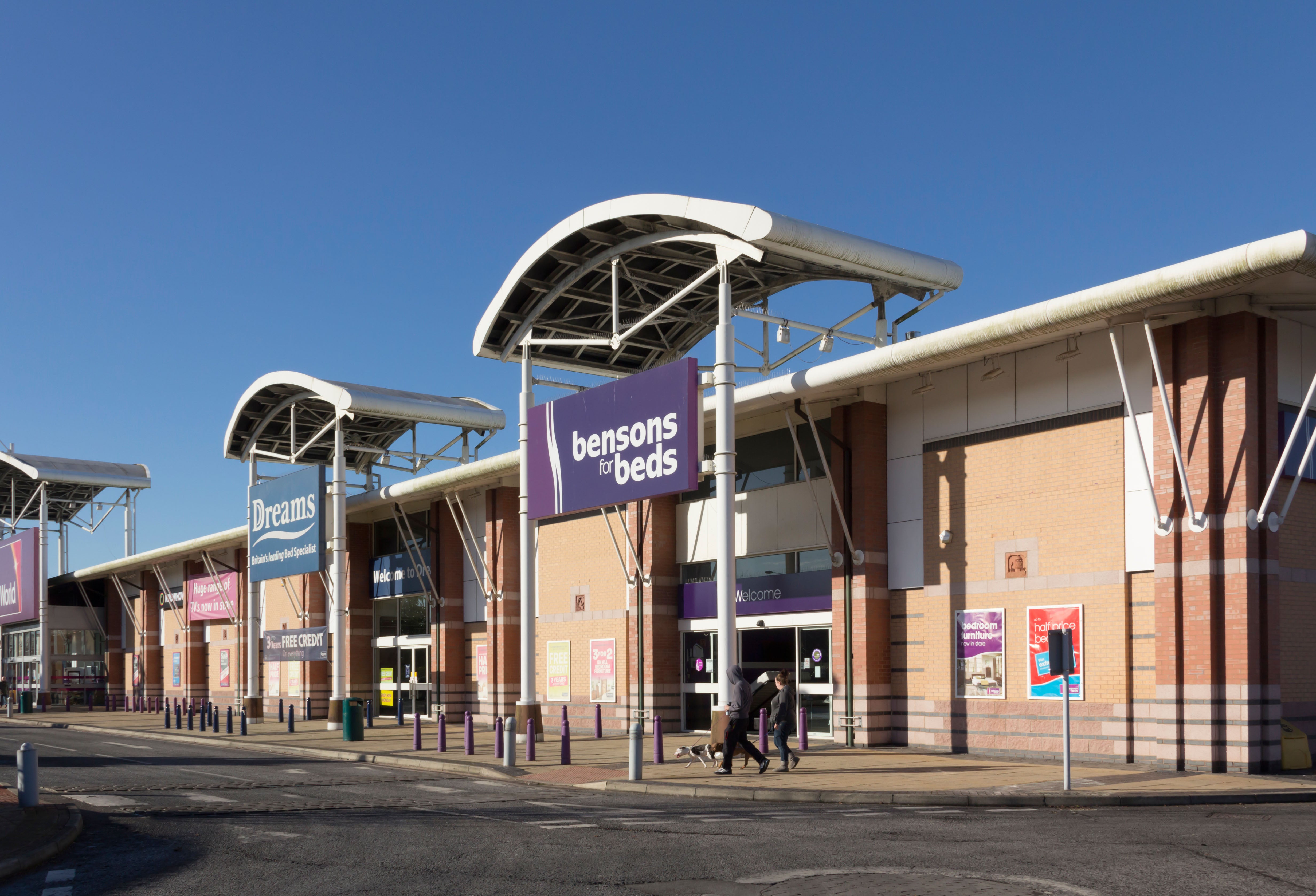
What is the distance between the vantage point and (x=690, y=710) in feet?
94.6

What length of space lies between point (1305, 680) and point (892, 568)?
7.42 m

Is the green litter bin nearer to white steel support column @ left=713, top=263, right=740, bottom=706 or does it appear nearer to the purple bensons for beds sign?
the purple bensons for beds sign

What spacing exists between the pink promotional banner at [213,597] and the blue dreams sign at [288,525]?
10182mm

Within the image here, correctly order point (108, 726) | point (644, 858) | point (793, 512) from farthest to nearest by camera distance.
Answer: point (108, 726) < point (793, 512) < point (644, 858)

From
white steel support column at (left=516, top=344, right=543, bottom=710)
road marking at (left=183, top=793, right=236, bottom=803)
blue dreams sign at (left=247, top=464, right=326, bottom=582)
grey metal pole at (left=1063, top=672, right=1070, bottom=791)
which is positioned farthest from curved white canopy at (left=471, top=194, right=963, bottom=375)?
road marking at (left=183, top=793, right=236, bottom=803)

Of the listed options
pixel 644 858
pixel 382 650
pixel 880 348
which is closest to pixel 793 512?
pixel 880 348

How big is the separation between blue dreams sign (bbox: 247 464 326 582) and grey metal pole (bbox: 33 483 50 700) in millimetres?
23423

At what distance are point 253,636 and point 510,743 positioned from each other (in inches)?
870

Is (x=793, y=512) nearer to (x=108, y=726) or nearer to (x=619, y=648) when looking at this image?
(x=619, y=648)

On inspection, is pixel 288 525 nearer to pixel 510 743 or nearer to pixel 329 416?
pixel 329 416

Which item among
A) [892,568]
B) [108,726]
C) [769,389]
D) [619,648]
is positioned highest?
[769,389]

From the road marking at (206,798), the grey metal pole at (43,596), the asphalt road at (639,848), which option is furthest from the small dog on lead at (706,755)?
the grey metal pole at (43,596)

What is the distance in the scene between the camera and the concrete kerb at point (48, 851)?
10.7 m

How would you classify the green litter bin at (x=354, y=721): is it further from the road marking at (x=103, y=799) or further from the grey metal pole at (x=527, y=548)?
the road marking at (x=103, y=799)
